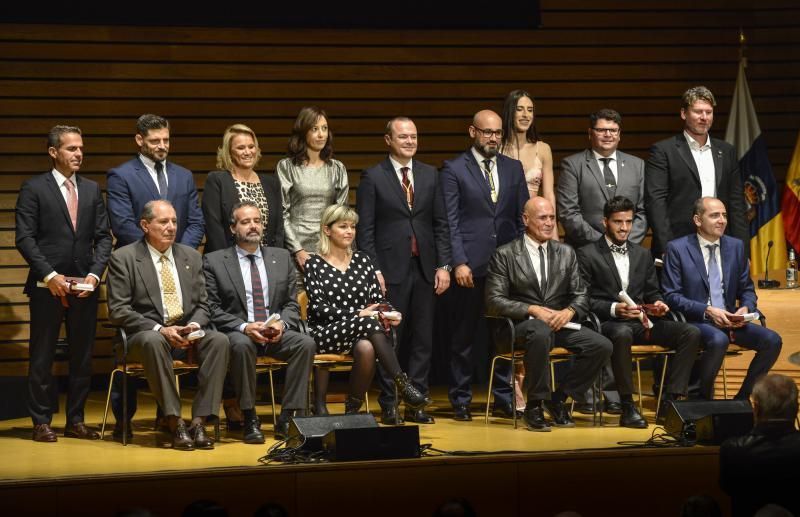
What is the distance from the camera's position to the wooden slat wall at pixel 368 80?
7.70 m

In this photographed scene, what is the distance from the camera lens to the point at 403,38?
8195 mm

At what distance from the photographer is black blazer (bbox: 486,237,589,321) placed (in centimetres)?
614

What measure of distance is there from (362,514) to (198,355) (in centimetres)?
144

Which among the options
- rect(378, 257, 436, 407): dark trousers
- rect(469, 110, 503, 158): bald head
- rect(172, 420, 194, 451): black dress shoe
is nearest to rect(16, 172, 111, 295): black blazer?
rect(172, 420, 194, 451): black dress shoe

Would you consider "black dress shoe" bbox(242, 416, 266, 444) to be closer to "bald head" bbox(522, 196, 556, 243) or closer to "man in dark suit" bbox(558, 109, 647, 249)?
"bald head" bbox(522, 196, 556, 243)

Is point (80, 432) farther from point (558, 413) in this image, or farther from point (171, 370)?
point (558, 413)

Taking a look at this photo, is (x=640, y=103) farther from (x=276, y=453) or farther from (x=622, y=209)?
(x=276, y=453)

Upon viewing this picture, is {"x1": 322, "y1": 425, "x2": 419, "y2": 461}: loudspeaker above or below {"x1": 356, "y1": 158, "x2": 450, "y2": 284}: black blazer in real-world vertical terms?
below

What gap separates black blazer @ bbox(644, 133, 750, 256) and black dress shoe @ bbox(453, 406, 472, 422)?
4.71 feet

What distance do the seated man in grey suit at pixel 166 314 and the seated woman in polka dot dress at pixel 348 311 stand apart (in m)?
0.56

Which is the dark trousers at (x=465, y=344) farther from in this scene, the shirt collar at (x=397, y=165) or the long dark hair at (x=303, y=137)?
the long dark hair at (x=303, y=137)

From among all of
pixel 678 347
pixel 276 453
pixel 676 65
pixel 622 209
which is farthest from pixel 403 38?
pixel 276 453

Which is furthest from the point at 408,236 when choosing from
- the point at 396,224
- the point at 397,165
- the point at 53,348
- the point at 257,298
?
the point at 53,348

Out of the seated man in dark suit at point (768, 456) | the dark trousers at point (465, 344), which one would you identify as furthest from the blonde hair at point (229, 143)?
the seated man in dark suit at point (768, 456)
